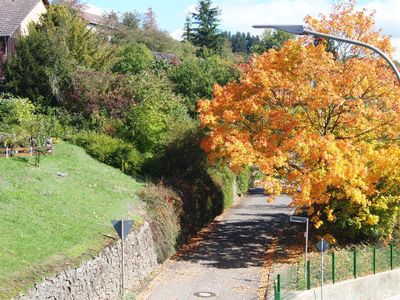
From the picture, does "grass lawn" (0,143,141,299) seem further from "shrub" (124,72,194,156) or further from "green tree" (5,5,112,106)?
"green tree" (5,5,112,106)

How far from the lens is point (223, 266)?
2442 centimetres

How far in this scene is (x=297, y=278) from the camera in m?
20.3

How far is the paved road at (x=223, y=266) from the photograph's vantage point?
69.4 feet

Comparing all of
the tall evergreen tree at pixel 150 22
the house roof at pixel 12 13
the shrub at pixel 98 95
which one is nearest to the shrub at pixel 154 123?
the shrub at pixel 98 95

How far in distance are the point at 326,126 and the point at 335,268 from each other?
22.2 ft

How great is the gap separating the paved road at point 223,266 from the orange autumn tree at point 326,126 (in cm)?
365

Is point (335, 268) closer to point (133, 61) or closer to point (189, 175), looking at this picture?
point (189, 175)

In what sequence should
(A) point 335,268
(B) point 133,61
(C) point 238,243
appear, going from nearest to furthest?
(A) point 335,268, (C) point 238,243, (B) point 133,61

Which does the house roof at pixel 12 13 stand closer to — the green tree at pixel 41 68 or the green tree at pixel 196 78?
the green tree at pixel 41 68

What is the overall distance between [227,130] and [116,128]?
9777 mm

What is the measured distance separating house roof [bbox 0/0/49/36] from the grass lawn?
15.0 metres

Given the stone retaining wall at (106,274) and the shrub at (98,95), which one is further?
the shrub at (98,95)

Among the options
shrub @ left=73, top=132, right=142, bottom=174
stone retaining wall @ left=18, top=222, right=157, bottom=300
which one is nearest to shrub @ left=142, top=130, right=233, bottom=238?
shrub @ left=73, top=132, right=142, bottom=174

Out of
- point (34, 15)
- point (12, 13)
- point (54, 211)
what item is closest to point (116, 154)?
point (54, 211)
